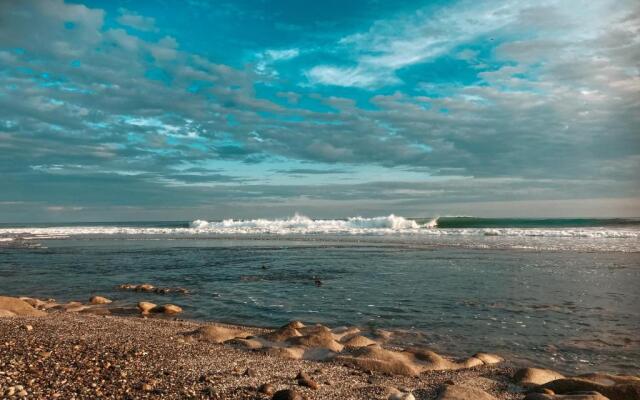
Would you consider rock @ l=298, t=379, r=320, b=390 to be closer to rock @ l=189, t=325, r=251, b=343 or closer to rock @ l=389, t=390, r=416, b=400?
rock @ l=389, t=390, r=416, b=400

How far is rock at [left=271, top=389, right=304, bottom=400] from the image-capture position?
568 centimetres

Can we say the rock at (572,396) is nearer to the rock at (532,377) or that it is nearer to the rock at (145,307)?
the rock at (532,377)

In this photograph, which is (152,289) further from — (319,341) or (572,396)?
(572,396)

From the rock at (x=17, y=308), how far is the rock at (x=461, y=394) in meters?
10.8

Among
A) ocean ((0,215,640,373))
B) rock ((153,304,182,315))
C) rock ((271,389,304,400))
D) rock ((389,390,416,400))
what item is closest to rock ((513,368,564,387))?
ocean ((0,215,640,373))

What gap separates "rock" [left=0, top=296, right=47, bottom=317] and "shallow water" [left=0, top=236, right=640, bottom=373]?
3422 millimetres

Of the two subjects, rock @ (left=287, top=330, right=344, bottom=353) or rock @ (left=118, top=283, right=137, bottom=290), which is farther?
rock @ (left=118, top=283, right=137, bottom=290)

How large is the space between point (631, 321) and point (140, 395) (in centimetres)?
1145

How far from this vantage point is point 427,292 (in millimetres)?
15328

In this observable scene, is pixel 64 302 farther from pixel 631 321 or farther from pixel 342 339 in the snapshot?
pixel 631 321

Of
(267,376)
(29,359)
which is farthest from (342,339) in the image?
(29,359)

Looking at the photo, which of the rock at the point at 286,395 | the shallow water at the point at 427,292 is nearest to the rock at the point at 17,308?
the shallow water at the point at 427,292

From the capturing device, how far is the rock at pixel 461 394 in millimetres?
6046

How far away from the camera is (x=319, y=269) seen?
2205 centimetres
